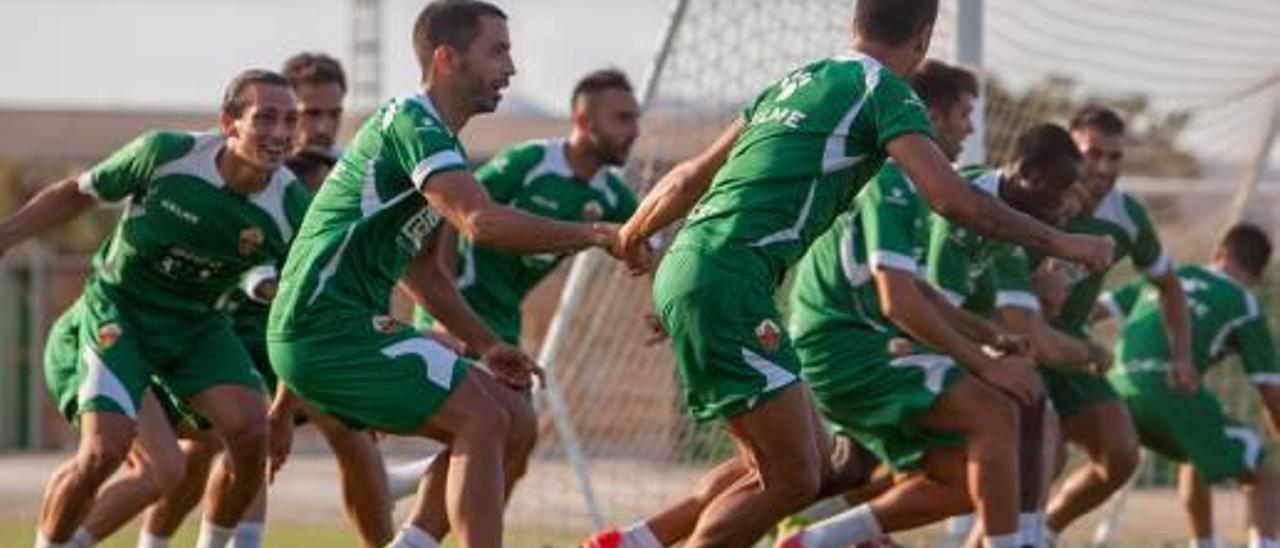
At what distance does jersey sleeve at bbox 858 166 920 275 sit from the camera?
1190 centimetres

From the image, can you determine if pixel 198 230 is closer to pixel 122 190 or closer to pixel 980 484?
pixel 122 190

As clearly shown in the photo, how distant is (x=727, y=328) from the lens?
10.2 m

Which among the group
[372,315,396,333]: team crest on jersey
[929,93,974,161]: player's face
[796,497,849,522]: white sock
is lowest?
[796,497,849,522]: white sock

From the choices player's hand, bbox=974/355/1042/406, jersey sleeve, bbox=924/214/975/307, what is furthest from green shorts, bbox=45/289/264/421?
player's hand, bbox=974/355/1042/406

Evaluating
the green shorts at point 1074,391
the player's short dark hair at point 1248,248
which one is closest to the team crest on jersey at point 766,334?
the green shorts at point 1074,391

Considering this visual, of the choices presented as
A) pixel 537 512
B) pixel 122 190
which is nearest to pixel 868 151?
pixel 122 190

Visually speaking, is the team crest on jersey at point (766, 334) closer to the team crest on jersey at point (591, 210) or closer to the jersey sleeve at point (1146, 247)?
the team crest on jersey at point (591, 210)

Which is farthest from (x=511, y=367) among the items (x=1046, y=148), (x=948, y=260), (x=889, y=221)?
(x=1046, y=148)

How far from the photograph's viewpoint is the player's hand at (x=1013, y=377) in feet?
38.6

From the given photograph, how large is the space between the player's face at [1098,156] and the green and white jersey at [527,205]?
186 cm

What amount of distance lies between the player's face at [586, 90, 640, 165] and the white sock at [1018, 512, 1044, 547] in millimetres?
2456

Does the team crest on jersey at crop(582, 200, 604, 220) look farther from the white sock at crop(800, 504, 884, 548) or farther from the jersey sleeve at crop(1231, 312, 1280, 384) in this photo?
the jersey sleeve at crop(1231, 312, 1280, 384)

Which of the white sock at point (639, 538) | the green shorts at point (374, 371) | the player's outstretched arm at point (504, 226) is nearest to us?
the player's outstretched arm at point (504, 226)

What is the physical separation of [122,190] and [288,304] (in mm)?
1778
